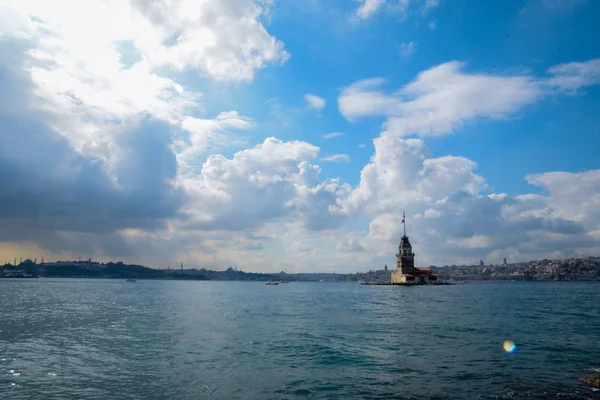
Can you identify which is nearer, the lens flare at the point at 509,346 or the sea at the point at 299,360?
the sea at the point at 299,360

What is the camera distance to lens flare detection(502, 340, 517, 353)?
32812mm

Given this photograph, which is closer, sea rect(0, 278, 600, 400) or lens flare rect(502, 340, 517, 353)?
sea rect(0, 278, 600, 400)

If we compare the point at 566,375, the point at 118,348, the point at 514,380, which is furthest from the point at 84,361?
Answer: the point at 566,375

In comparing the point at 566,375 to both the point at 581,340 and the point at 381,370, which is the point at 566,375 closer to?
the point at 381,370

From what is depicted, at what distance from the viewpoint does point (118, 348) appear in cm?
3544

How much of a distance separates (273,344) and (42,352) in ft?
60.5

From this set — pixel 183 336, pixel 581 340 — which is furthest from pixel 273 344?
pixel 581 340

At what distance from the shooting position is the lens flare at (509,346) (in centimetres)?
3281

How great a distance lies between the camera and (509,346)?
3456 centimetres

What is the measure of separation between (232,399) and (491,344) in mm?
24338

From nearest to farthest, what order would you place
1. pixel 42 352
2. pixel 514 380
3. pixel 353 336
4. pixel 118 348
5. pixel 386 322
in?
pixel 514 380, pixel 42 352, pixel 118 348, pixel 353 336, pixel 386 322

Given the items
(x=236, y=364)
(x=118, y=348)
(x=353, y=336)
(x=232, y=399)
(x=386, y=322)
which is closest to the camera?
(x=232, y=399)

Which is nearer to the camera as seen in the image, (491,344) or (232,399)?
(232,399)

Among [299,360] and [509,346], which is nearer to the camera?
[299,360]
